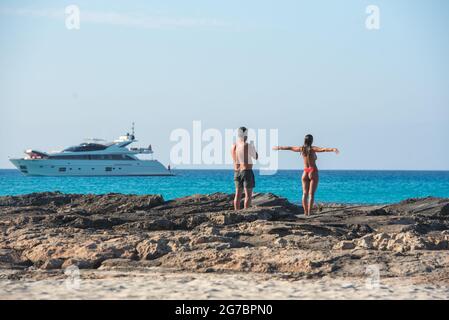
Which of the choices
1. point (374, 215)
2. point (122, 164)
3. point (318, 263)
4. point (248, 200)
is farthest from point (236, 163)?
point (122, 164)

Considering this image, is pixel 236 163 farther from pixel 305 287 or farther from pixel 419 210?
pixel 305 287

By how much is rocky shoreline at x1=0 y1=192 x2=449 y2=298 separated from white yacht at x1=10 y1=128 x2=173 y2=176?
61.5 metres

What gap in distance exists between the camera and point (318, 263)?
9594 millimetres

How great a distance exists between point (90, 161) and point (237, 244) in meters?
66.0

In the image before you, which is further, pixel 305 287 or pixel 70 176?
pixel 70 176

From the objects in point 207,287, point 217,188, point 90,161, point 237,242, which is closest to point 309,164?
point 237,242

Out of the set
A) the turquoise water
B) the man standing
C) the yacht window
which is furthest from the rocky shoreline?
the yacht window

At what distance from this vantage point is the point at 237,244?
10.7m

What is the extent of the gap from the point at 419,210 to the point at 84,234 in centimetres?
702

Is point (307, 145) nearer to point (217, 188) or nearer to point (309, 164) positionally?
point (309, 164)

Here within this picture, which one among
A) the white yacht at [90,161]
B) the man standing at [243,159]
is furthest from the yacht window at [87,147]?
the man standing at [243,159]

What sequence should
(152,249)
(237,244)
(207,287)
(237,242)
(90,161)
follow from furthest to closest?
(90,161) → (237,242) → (237,244) → (152,249) → (207,287)

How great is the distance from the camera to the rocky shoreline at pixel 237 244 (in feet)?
31.3

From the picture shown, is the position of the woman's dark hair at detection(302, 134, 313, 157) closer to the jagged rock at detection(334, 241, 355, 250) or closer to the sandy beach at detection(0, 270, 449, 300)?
the jagged rock at detection(334, 241, 355, 250)
